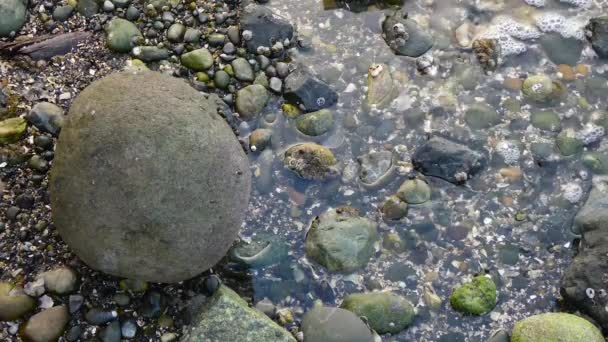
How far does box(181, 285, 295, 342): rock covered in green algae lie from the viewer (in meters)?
3.10

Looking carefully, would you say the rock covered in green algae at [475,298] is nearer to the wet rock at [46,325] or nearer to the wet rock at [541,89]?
the wet rock at [541,89]

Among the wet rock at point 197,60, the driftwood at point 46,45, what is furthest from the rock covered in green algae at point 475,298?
the driftwood at point 46,45

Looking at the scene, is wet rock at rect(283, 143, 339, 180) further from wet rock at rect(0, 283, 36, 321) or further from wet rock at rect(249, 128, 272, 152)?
wet rock at rect(0, 283, 36, 321)

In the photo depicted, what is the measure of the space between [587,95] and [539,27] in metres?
0.59

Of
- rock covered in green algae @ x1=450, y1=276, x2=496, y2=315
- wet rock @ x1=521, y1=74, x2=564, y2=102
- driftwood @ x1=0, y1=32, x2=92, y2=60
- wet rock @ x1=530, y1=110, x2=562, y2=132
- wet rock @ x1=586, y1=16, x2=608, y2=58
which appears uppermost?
wet rock @ x1=586, y1=16, x2=608, y2=58

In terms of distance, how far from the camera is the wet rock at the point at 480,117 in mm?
3984

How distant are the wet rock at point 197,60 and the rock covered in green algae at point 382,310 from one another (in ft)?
5.50

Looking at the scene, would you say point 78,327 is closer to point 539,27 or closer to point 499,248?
point 499,248

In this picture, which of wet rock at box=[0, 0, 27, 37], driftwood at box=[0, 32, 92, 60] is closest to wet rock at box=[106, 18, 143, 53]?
driftwood at box=[0, 32, 92, 60]

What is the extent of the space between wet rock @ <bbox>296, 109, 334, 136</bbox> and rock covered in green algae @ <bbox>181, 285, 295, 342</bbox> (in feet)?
3.82

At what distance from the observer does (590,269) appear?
3.37 metres

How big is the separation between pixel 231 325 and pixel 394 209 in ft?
3.78

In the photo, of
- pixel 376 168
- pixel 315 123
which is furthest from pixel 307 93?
pixel 376 168

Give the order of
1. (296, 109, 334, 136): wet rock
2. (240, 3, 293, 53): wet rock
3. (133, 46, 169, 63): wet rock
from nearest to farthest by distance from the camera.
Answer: (296, 109, 334, 136): wet rock → (133, 46, 169, 63): wet rock → (240, 3, 293, 53): wet rock
